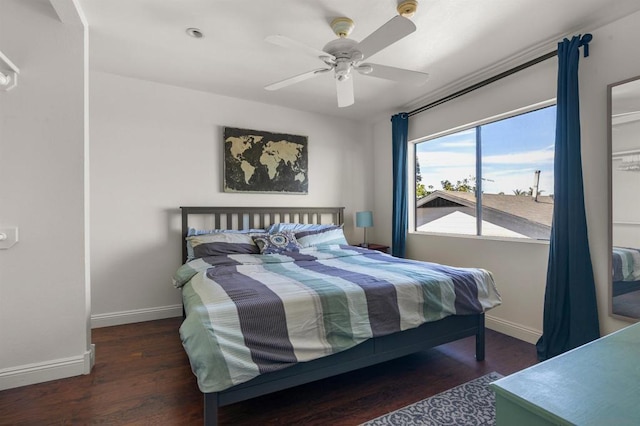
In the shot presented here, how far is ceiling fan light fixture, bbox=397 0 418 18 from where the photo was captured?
6.61ft

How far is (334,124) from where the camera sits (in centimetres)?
448

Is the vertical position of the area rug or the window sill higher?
the window sill

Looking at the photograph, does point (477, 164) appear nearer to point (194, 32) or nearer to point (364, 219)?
point (364, 219)

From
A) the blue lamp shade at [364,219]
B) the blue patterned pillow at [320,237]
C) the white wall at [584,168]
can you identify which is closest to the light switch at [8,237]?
the blue patterned pillow at [320,237]

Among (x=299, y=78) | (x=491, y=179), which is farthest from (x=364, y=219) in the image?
(x=299, y=78)

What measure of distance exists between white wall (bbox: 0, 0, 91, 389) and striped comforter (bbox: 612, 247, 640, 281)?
375cm

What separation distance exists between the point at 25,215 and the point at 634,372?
296 centimetres

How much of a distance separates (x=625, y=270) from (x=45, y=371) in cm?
400

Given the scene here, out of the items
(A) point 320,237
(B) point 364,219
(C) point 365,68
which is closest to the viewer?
(C) point 365,68

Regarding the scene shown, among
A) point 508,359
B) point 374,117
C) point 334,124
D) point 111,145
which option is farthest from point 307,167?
point 508,359

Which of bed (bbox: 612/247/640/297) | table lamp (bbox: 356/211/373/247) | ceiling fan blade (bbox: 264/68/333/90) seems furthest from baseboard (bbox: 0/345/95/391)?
bed (bbox: 612/247/640/297)

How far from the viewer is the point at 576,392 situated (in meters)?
0.56

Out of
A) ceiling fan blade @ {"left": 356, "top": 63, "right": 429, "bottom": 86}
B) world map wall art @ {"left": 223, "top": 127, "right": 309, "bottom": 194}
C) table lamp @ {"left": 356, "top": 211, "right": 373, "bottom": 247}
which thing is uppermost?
ceiling fan blade @ {"left": 356, "top": 63, "right": 429, "bottom": 86}

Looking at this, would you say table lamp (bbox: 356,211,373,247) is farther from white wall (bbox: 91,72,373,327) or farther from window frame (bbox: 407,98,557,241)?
white wall (bbox: 91,72,373,327)
